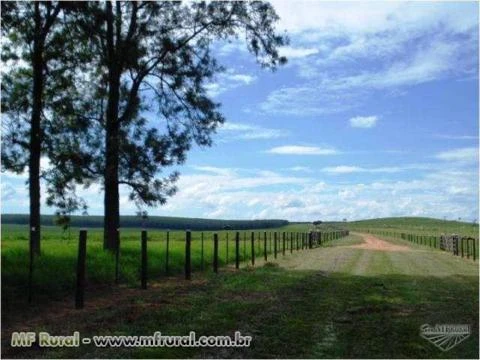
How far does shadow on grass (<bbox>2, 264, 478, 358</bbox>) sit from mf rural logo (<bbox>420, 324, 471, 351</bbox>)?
0.14 m

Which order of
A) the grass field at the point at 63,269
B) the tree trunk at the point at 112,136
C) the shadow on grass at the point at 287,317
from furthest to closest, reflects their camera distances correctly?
the tree trunk at the point at 112,136 → the grass field at the point at 63,269 → the shadow on grass at the point at 287,317

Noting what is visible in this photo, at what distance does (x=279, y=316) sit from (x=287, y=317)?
0.18 meters

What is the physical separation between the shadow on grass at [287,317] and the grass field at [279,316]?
2 centimetres

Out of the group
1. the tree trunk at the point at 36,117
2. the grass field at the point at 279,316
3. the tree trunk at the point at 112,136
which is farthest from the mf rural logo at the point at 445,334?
the tree trunk at the point at 112,136

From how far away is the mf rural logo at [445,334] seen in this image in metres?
9.66

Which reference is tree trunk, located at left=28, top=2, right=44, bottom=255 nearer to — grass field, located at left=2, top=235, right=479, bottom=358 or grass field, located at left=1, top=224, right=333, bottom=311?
grass field, located at left=1, top=224, right=333, bottom=311

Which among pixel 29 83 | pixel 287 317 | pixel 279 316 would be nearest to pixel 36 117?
pixel 29 83

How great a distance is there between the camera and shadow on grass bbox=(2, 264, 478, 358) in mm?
8961

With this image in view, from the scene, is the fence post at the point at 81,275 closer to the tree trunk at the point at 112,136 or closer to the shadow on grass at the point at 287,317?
the shadow on grass at the point at 287,317

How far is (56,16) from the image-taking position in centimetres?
1947

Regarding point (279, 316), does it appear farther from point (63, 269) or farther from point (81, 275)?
point (63, 269)

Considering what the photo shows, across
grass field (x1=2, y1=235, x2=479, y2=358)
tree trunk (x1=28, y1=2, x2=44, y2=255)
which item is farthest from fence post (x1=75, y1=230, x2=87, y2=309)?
tree trunk (x1=28, y1=2, x2=44, y2=255)

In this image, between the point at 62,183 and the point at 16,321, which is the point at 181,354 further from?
the point at 62,183

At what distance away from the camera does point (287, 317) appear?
1171 centimetres
